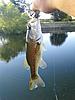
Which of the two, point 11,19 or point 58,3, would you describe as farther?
point 11,19

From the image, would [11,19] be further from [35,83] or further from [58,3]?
[58,3]

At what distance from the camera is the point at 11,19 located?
2655cm

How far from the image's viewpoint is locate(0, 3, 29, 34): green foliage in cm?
2534

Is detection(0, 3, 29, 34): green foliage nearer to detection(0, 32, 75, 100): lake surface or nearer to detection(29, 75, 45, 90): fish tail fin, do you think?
detection(0, 32, 75, 100): lake surface

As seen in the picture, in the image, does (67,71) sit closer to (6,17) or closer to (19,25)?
(19,25)

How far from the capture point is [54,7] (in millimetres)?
611

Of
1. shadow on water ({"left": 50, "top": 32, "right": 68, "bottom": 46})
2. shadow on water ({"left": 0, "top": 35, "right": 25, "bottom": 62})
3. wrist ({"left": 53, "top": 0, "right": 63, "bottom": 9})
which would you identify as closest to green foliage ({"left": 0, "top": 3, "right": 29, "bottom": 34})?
shadow on water ({"left": 0, "top": 35, "right": 25, "bottom": 62})

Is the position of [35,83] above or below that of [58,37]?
above

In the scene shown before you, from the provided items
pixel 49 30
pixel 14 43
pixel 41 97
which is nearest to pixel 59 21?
pixel 49 30

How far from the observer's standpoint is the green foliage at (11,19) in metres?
25.3

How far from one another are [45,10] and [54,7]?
0.03m

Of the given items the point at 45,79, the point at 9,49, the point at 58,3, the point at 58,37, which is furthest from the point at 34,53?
the point at 58,37

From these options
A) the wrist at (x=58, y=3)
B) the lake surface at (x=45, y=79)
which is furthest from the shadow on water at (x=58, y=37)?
the wrist at (x=58, y=3)

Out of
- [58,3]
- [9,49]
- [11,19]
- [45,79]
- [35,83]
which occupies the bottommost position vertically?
[45,79]
